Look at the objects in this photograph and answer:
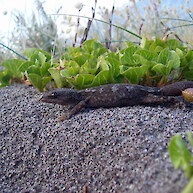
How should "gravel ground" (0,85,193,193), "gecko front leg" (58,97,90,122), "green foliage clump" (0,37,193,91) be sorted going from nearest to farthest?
1. "gravel ground" (0,85,193,193)
2. "gecko front leg" (58,97,90,122)
3. "green foliage clump" (0,37,193,91)

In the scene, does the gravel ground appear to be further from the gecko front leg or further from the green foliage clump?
the green foliage clump

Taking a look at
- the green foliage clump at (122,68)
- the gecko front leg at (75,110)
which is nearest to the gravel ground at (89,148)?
the gecko front leg at (75,110)

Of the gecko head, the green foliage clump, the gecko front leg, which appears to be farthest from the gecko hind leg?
the gecko head

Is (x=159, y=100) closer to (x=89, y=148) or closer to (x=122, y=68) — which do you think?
(x=122, y=68)

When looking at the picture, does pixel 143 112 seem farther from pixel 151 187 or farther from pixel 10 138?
pixel 10 138

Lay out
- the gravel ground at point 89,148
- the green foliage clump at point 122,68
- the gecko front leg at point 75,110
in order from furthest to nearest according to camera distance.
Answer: the green foliage clump at point 122,68 → the gecko front leg at point 75,110 → the gravel ground at point 89,148

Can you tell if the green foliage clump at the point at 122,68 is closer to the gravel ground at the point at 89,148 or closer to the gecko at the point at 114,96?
the gecko at the point at 114,96

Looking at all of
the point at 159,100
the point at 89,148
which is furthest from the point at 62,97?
the point at 159,100
